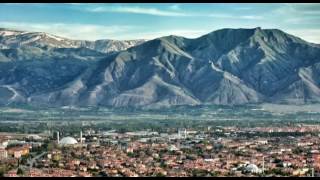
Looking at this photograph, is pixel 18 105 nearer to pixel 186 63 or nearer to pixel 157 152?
pixel 186 63

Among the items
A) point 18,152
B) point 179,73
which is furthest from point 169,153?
point 179,73

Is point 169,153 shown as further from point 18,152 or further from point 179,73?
→ point 179,73

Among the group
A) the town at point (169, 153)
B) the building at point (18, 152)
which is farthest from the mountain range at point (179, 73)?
the building at point (18, 152)

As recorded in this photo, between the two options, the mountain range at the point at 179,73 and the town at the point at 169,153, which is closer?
the town at the point at 169,153

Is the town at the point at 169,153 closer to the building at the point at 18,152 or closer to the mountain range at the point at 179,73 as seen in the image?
the building at the point at 18,152

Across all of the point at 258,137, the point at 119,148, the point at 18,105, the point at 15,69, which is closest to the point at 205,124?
the point at 258,137

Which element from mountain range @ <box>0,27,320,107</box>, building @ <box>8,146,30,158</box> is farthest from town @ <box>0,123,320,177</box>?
mountain range @ <box>0,27,320,107</box>

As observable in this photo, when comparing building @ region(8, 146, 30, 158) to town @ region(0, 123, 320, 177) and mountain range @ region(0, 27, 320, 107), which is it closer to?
town @ region(0, 123, 320, 177)
